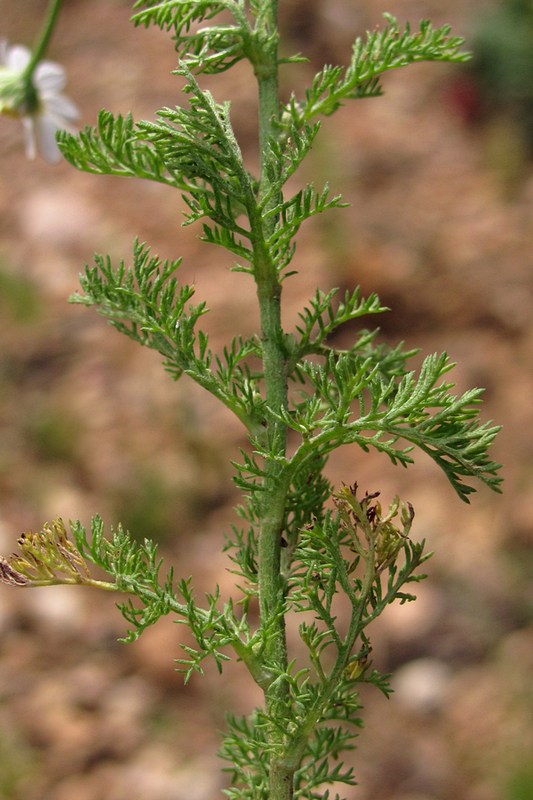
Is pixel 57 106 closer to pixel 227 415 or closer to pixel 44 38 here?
pixel 44 38

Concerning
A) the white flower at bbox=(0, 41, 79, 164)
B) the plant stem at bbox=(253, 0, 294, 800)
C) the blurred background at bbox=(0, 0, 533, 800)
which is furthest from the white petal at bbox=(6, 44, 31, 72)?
the blurred background at bbox=(0, 0, 533, 800)

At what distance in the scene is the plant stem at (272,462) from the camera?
396 millimetres

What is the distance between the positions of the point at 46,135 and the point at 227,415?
187 cm

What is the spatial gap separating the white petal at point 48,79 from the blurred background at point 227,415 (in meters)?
1.36

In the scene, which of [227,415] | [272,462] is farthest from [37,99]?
[227,415]

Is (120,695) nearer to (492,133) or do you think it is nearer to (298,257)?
(298,257)

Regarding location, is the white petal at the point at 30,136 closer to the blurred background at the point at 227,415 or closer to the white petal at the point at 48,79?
the white petal at the point at 48,79

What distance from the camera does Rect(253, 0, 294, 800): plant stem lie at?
40cm

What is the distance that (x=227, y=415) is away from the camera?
2656mm

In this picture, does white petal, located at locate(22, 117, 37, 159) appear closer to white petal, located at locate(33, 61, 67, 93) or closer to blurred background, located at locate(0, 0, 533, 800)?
white petal, located at locate(33, 61, 67, 93)

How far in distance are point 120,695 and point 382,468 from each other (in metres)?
0.82

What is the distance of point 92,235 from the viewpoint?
308 centimetres

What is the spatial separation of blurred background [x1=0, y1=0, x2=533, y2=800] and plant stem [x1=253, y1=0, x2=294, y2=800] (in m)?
1.62

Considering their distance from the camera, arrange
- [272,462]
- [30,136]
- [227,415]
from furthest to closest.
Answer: [227,415] < [30,136] < [272,462]
